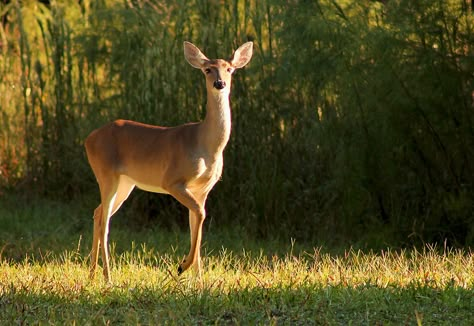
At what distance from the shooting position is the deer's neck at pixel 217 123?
7.04 meters

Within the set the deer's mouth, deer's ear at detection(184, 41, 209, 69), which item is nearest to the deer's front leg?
the deer's mouth

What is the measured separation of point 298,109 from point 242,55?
7.64ft

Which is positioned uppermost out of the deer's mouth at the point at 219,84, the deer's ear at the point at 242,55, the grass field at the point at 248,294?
the deer's ear at the point at 242,55

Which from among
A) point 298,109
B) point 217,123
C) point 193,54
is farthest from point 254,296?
point 298,109

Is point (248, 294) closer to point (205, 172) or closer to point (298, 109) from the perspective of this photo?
point (205, 172)

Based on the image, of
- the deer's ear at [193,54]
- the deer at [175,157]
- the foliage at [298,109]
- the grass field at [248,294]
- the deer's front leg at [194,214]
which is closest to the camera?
the grass field at [248,294]

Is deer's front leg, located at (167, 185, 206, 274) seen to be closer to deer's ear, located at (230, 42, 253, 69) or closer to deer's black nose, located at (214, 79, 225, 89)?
deer's black nose, located at (214, 79, 225, 89)

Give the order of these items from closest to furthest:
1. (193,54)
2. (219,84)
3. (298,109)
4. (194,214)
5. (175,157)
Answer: (219,84)
(194,214)
(175,157)
(193,54)
(298,109)

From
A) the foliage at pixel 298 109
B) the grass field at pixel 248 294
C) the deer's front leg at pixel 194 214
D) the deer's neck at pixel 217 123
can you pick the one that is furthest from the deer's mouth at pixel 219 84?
the foliage at pixel 298 109

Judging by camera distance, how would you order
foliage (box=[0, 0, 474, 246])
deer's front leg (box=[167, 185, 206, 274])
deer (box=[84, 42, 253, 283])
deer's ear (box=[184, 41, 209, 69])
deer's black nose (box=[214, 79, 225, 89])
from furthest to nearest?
foliage (box=[0, 0, 474, 246])
deer's ear (box=[184, 41, 209, 69])
deer (box=[84, 42, 253, 283])
deer's black nose (box=[214, 79, 225, 89])
deer's front leg (box=[167, 185, 206, 274])

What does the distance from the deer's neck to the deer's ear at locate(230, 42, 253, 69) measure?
447 mm

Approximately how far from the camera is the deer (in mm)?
7012

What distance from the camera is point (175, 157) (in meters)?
7.16

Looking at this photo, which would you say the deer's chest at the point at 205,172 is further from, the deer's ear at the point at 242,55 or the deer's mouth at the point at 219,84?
the deer's ear at the point at 242,55
